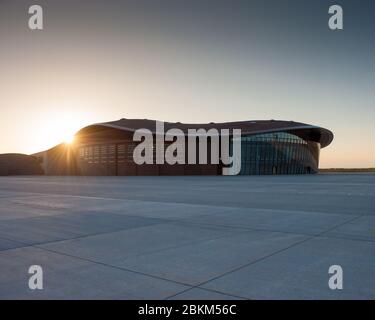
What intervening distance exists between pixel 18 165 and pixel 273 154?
8041cm

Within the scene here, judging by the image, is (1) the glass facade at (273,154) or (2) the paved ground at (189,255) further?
(1) the glass facade at (273,154)

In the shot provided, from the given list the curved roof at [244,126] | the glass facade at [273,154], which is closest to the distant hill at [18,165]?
the curved roof at [244,126]

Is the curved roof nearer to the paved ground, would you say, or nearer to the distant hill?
the distant hill

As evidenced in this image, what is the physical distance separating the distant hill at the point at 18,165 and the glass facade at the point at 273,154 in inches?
2861

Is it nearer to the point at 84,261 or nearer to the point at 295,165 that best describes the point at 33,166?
the point at 295,165

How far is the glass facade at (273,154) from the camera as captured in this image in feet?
262

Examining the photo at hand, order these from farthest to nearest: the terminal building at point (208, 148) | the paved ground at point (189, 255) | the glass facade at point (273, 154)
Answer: the glass facade at point (273, 154) < the terminal building at point (208, 148) < the paved ground at point (189, 255)

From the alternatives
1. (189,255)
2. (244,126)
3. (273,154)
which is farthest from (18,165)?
(189,255)

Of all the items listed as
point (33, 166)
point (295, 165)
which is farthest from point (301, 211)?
point (33, 166)

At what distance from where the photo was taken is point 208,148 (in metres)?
78.2

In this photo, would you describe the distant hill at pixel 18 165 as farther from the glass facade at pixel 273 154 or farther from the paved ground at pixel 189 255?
the paved ground at pixel 189 255

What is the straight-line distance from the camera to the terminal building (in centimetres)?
7875

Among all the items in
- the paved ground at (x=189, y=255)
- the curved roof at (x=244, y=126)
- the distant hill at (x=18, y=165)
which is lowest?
the distant hill at (x=18, y=165)

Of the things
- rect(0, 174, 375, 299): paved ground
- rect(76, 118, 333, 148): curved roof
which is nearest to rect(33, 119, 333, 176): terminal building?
rect(76, 118, 333, 148): curved roof
